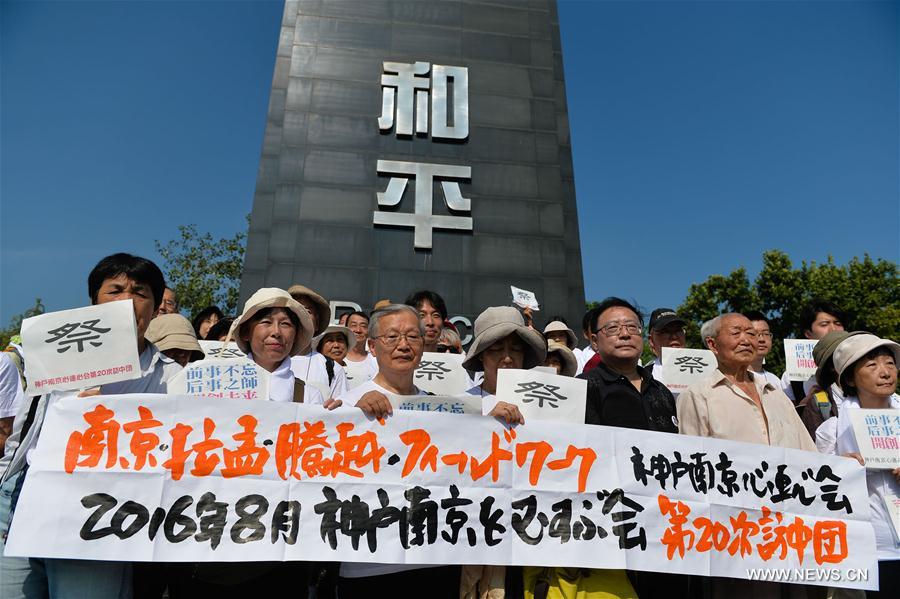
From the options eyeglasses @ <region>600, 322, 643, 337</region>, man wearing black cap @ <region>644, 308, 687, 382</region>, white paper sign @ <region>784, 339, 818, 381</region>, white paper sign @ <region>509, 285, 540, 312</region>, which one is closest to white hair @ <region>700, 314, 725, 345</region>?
eyeglasses @ <region>600, 322, 643, 337</region>

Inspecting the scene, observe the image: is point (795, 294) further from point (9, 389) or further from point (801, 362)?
point (9, 389)

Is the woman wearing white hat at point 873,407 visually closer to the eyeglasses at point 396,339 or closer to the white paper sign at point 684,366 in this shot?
the white paper sign at point 684,366

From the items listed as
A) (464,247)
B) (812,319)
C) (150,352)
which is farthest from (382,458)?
(464,247)

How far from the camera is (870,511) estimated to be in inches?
132

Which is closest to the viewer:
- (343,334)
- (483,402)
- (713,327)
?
(483,402)

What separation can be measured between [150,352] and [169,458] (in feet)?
1.71

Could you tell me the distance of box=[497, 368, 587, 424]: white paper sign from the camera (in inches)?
118

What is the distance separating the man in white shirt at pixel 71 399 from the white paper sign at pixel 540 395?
5.11 ft

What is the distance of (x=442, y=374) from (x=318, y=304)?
1.03 meters

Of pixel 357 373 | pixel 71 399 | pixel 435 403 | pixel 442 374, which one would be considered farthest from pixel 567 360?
pixel 71 399

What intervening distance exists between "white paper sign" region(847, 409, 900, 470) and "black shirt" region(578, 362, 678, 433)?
39.0 inches

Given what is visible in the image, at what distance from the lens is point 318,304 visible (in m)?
4.54

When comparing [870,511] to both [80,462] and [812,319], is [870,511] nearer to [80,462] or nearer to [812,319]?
[812,319]

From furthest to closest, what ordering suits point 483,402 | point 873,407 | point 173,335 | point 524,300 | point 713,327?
point 524,300, point 173,335, point 713,327, point 873,407, point 483,402
